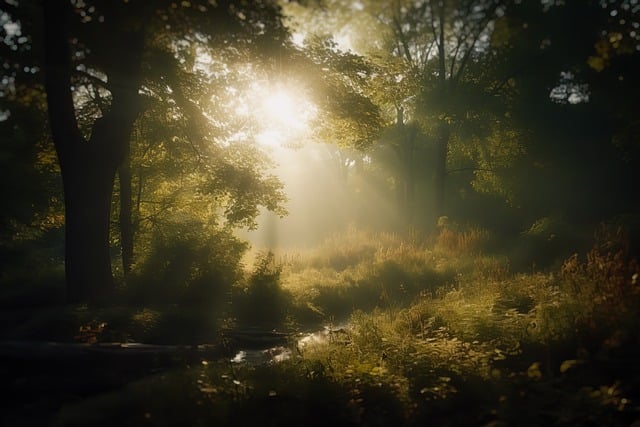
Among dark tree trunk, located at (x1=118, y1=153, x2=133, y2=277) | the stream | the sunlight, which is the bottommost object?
the stream

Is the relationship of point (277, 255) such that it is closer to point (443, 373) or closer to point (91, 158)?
point (91, 158)

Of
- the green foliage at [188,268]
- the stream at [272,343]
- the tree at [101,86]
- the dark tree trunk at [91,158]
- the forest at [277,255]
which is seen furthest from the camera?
the green foliage at [188,268]

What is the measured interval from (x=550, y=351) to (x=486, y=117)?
1635 centimetres

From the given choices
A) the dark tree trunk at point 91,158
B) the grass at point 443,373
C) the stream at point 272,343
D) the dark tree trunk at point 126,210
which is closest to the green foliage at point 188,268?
the dark tree trunk at point 126,210

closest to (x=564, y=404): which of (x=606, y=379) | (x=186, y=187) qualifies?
(x=606, y=379)

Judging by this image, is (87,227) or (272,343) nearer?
(272,343)

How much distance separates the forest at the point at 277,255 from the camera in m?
4.90

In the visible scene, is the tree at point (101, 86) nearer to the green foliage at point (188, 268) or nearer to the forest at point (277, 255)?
the forest at point (277, 255)

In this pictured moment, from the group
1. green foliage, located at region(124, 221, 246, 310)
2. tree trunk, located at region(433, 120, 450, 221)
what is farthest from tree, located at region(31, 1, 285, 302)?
tree trunk, located at region(433, 120, 450, 221)

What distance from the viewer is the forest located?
16.1 ft

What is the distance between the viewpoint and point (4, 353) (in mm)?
6367

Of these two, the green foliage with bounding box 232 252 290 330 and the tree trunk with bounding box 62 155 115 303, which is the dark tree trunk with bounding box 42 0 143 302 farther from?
the green foliage with bounding box 232 252 290 330

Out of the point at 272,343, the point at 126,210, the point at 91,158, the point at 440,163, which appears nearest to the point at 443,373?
the point at 272,343

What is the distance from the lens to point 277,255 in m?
20.0
